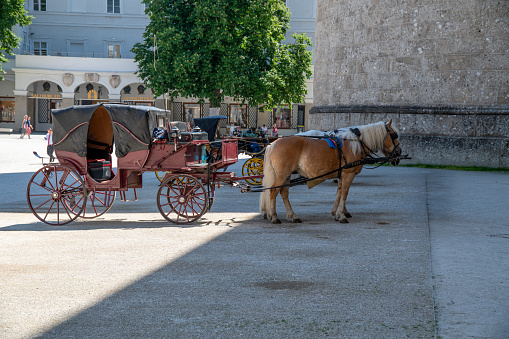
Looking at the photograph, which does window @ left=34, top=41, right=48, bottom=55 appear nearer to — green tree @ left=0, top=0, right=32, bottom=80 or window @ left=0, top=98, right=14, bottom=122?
window @ left=0, top=98, right=14, bottom=122

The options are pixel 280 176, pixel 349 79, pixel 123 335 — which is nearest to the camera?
pixel 123 335

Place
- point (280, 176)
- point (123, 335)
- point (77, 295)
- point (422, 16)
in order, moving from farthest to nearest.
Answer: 1. point (422, 16)
2. point (280, 176)
3. point (77, 295)
4. point (123, 335)

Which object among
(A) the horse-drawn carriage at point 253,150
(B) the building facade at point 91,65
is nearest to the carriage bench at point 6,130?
(B) the building facade at point 91,65

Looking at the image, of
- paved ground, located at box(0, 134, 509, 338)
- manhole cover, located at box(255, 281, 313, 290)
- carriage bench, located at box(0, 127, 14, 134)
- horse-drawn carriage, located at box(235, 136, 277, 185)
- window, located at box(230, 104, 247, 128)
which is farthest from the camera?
window, located at box(230, 104, 247, 128)

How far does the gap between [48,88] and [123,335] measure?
5340cm

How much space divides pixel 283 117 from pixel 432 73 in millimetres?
33990

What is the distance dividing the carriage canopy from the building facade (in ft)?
137

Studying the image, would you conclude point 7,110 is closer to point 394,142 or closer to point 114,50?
point 114,50

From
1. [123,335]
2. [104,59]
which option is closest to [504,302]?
[123,335]

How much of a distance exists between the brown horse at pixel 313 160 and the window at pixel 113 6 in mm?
49214

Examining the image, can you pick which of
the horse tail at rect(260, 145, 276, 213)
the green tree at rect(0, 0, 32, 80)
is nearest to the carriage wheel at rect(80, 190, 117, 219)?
the horse tail at rect(260, 145, 276, 213)

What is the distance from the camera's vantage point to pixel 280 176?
9.70 metres

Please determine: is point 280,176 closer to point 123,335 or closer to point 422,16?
point 123,335

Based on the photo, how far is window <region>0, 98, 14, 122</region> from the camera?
5483 centimetres
